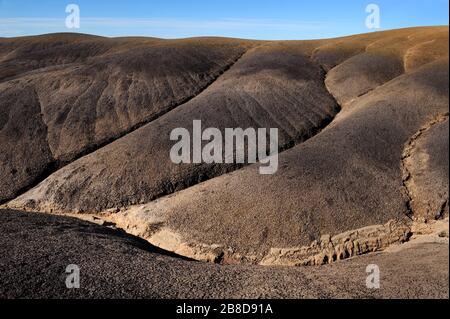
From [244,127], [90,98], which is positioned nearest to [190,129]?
[244,127]

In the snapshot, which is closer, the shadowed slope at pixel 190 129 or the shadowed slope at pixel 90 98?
the shadowed slope at pixel 190 129

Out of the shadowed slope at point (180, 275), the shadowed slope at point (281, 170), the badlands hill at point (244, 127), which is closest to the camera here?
the shadowed slope at point (180, 275)

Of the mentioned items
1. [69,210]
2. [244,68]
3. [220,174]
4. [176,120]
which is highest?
[244,68]

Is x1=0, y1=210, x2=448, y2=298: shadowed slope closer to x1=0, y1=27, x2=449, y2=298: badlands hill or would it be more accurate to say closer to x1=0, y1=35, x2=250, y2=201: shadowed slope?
x1=0, y1=27, x2=449, y2=298: badlands hill

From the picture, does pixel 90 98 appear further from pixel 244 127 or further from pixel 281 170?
pixel 281 170

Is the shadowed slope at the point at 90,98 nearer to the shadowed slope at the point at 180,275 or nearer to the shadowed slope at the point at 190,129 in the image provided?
the shadowed slope at the point at 190,129

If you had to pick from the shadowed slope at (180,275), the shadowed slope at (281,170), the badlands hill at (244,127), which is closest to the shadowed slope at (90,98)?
the badlands hill at (244,127)
